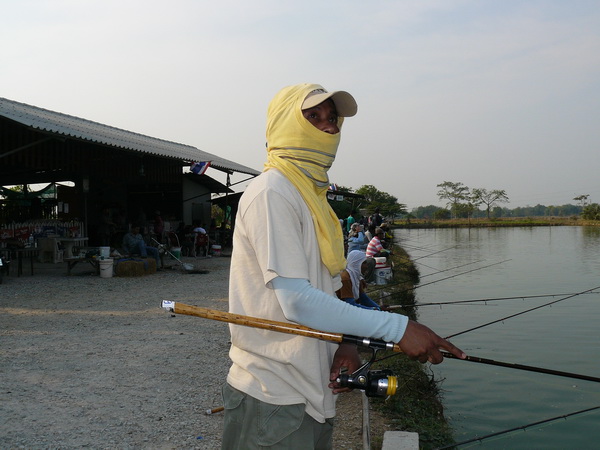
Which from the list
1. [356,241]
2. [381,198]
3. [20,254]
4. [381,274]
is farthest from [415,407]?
[381,198]

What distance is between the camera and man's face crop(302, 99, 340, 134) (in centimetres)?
164

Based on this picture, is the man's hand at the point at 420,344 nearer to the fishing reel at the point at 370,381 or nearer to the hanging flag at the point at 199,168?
the fishing reel at the point at 370,381

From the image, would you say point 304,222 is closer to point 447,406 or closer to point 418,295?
point 447,406

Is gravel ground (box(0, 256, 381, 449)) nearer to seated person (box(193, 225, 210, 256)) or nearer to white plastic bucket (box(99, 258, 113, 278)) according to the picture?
white plastic bucket (box(99, 258, 113, 278))

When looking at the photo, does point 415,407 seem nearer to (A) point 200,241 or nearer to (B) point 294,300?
(B) point 294,300

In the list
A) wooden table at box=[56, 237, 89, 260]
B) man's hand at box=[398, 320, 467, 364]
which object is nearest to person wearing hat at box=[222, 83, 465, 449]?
man's hand at box=[398, 320, 467, 364]

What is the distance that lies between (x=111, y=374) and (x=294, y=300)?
4.11 m

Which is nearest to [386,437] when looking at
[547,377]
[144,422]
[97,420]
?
[144,422]

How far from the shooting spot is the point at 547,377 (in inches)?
294

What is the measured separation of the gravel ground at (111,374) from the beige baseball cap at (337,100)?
2637 mm

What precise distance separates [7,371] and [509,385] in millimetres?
5907

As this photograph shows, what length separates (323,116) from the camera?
1.66m

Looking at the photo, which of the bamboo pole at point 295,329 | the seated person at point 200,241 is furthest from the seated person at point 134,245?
the bamboo pole at point 295,329

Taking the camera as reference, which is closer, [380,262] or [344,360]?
[344,360]
